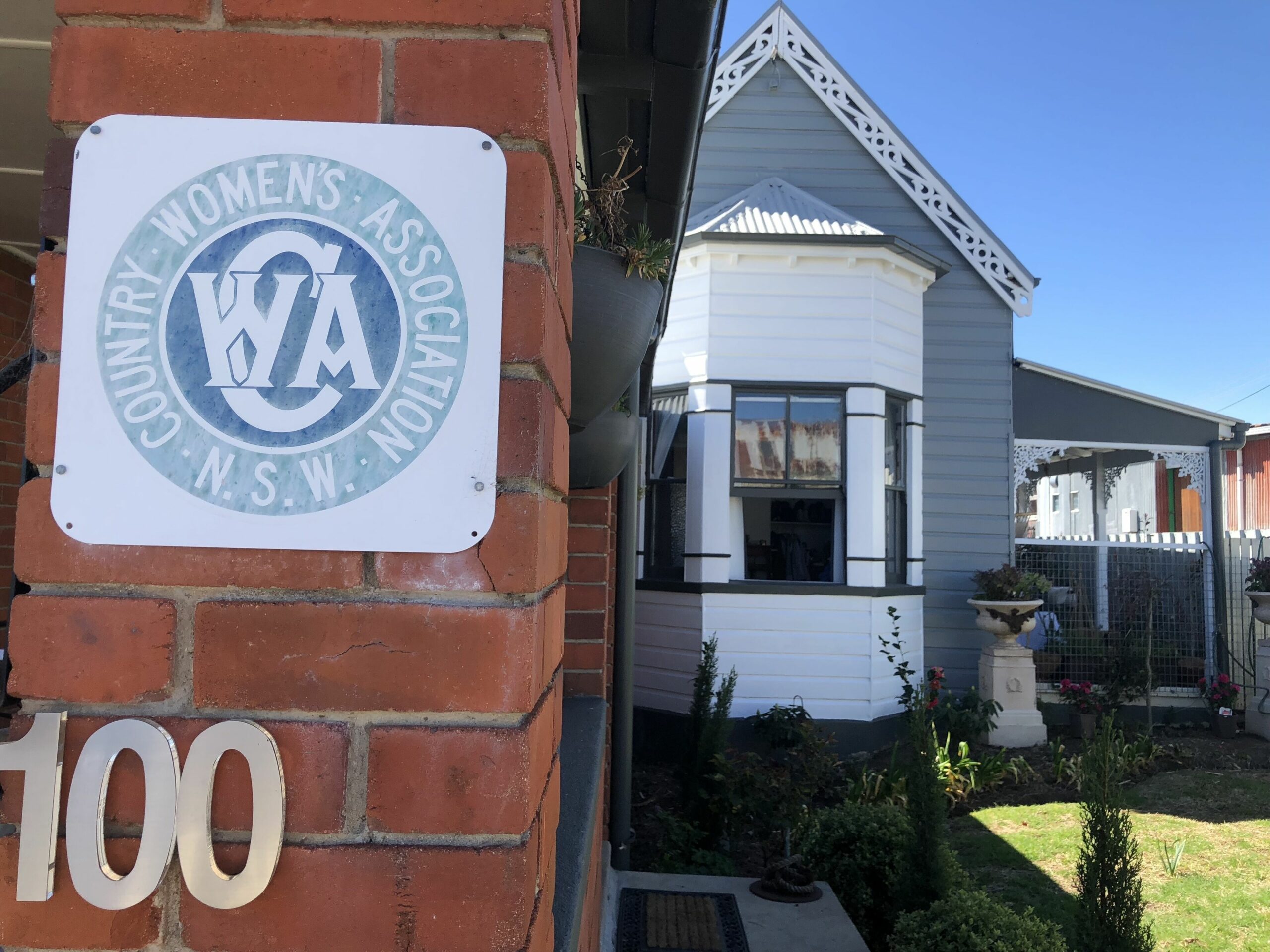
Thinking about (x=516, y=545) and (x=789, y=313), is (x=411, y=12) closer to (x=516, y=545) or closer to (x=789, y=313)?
(x=516, y=545)

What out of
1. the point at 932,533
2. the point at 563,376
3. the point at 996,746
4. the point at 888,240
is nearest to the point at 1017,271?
the point at 888,240

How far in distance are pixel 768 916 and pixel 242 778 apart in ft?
11.8

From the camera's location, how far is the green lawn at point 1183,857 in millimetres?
4691

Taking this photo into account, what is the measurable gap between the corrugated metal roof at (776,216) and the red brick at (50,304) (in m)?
7.25

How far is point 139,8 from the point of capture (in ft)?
2.85

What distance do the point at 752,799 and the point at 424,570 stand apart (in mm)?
4865

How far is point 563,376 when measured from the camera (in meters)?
1.08

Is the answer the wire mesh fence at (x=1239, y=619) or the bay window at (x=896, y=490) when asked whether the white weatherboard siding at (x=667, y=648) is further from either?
the wire mesh fence at (x=1239, y=619)

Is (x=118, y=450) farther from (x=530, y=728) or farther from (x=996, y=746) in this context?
(x=996, y=746)

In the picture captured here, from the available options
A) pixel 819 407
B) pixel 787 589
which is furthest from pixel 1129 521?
pixel 787 589

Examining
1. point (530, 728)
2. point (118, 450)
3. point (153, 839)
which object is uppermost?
point (118, 450)

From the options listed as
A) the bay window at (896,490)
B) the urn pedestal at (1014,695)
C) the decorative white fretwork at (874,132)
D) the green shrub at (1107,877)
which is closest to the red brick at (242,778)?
the green shrub at (1107,877)

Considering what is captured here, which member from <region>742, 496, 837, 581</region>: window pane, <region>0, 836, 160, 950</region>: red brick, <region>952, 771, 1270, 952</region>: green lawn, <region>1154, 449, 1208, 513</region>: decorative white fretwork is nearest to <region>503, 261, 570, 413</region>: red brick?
<region>0, 836, 160, 950</region>: red brick

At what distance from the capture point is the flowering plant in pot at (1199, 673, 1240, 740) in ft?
28.2
